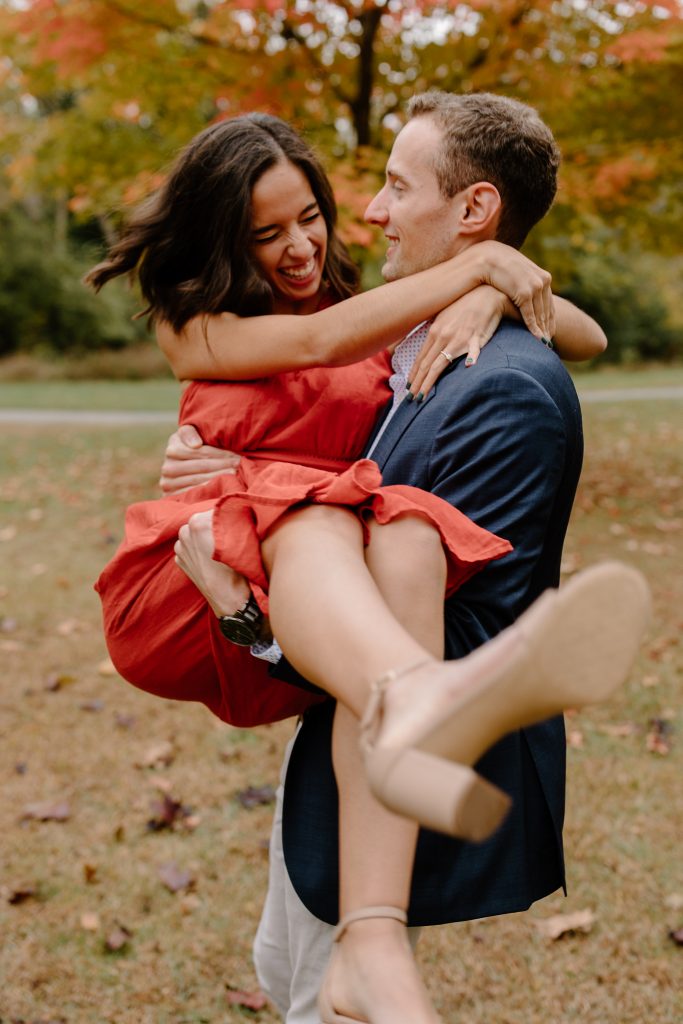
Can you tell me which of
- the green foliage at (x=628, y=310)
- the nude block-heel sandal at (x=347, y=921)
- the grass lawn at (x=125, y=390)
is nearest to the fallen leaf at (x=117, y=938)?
the nude block-heel sandal at (x=347, y=921)

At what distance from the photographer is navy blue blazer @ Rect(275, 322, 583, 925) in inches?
74.7

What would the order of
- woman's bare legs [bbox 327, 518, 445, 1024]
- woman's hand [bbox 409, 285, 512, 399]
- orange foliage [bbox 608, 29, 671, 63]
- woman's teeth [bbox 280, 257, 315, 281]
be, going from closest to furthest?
woman's bare legs [bbox 327, 518, 445, 1024] < woman's hand [bbox 409, 285, 512, 399] < woman's teeth [bbox 280, 257, 315, 281] < orange foliage [bbox 608, 29, 671, 63]

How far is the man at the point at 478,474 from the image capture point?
1.90 m

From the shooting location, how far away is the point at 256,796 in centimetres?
428

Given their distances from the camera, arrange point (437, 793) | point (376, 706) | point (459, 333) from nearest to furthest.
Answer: point (437, 793) < point (376, 706) < point (459, 333)

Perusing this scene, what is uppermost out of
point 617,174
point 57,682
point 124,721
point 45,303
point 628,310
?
point 617,174

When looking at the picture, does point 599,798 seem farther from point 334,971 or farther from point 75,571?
point 75,571

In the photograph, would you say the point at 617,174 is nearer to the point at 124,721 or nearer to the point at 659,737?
the point at 659,737

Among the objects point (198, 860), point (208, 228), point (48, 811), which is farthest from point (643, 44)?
point (48, 811)

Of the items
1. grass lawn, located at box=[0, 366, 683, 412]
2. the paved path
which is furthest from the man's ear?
grass lawn, located at box=[0, 366, 683, 412]

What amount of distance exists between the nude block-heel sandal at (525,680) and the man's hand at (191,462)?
1109mm

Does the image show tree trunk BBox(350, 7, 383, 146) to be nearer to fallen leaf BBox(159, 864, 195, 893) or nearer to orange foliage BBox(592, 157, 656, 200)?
orange foliage BBox(592, 157, 656, 200)

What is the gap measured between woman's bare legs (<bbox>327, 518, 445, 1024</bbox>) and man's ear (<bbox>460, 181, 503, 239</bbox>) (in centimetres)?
86

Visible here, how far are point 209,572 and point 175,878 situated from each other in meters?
2.28
